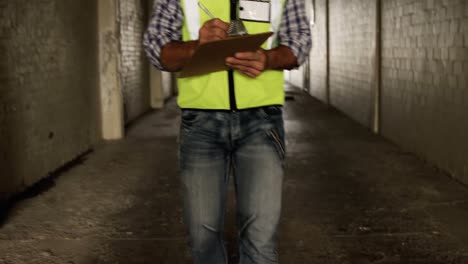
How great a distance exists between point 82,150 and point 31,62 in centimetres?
198

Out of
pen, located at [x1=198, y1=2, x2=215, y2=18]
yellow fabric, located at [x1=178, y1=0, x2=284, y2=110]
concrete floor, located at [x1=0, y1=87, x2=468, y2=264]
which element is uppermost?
pen, located at [x1=198, y1=2, x2=215, y2=18]

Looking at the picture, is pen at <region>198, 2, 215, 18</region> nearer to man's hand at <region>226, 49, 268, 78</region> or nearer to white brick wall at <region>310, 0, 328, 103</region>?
man's hand at <region>226, 49, 268, 78</region>

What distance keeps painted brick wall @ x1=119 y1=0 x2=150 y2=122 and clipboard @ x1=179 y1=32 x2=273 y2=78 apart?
8185mm

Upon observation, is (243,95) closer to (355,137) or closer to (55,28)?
(55,28)

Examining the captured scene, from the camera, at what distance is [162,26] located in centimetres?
227

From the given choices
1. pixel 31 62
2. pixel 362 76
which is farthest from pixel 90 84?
pixel 362 76

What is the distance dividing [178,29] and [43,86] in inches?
165

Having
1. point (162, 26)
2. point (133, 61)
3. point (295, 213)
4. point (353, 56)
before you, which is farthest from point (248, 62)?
point (133, 61)

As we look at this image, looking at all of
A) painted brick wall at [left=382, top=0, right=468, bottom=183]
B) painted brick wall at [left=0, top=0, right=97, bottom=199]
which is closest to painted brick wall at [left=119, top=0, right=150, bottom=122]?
painted brick wall at [left=0, top=0, right=97, bottom=199]

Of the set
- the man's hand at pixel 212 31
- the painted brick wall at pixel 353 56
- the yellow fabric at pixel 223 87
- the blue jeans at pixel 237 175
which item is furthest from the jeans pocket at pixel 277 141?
the painted brick wall at pixel 353 56

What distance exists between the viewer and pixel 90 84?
808cm

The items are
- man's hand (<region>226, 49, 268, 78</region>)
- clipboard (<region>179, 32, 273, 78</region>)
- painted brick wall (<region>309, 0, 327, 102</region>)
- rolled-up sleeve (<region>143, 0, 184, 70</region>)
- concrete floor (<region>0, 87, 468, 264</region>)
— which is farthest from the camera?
painted brick wall (<region>309, 0, 327, 102</region>)

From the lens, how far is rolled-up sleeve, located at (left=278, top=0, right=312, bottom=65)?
2.33 meters

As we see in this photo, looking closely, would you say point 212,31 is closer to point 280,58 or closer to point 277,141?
point 280,58
